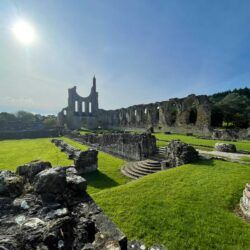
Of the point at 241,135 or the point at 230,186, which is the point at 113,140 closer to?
the point at 230,186

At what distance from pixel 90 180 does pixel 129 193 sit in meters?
4.63

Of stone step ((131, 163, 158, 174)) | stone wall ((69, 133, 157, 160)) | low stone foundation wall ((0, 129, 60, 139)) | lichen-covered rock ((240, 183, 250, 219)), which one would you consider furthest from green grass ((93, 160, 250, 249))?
low stone foundation wall ((0, 129, 60, 139))

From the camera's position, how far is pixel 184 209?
18.7 ft

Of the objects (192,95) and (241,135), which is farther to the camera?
(192,95)

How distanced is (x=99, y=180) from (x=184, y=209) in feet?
20.7

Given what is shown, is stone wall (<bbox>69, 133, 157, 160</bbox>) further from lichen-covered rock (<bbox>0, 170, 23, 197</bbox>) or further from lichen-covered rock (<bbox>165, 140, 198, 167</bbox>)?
lichen-covered rock (<bbox>0, 170, 23, 197</bbox>)

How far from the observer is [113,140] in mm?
20578

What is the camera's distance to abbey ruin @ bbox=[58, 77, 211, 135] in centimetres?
3272

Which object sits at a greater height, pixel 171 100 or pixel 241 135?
pixel 171 100

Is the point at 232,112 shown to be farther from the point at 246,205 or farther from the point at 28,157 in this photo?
the point at 28,157

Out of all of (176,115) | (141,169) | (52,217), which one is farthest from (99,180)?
(176,115)

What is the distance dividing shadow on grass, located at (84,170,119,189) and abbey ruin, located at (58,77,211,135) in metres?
22.6

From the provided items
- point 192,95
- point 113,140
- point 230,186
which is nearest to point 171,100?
point 192,95

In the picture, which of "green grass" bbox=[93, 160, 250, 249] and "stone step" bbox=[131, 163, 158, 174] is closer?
"green grass" bbox=[93, 160, 250, 249]
